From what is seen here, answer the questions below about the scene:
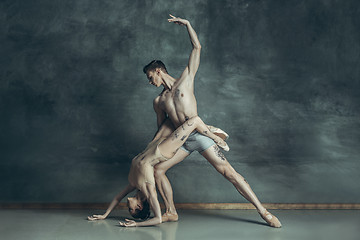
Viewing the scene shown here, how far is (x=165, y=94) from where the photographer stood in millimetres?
4742

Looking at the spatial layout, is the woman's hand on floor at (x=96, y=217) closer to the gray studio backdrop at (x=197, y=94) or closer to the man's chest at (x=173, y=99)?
the gray studio backdrop at (x=197, y=94)

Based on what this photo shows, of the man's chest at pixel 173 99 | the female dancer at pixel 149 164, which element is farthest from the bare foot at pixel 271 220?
the man's chest at pixel 173 99

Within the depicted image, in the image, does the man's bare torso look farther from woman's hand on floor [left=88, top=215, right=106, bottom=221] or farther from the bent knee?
woman's hand on floor [left=88, top=215, right=106, bottom=221]

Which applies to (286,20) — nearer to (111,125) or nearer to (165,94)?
(165,94)

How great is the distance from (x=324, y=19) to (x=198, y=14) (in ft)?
5.13

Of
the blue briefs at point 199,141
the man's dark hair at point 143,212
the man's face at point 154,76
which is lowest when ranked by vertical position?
the man's dark hair at point 143,212

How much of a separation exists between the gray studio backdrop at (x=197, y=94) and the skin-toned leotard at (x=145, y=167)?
1152mm

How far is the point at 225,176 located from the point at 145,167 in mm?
815

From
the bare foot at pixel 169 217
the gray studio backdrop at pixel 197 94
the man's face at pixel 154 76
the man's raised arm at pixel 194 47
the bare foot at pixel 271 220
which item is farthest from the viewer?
the gray studio backdrop at pixel 197 94

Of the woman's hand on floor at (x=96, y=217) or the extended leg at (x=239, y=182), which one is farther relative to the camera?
the woman's hand on floor at (x=96, y=217)

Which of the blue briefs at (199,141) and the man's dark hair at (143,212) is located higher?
the blue briefs at (199,141)

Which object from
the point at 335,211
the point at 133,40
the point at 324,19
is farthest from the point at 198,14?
the point at 335,211

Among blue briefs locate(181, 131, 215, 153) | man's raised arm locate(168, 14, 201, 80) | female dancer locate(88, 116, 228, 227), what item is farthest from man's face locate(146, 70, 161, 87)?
blue briefs locate(181, 131, 215, 153)

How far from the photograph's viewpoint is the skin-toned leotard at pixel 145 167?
14.8ft
